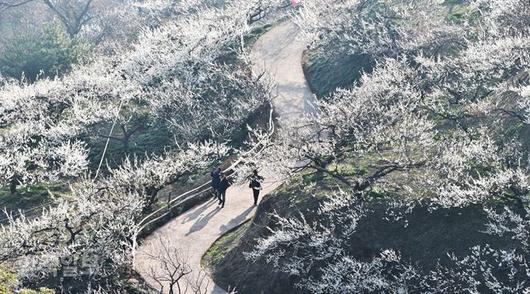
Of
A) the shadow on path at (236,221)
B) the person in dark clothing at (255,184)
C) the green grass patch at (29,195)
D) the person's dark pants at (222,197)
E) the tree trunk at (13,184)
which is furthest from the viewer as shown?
the tree trunk at (13,184)

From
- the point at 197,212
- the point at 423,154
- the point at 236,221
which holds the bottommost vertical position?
the point at 423,154

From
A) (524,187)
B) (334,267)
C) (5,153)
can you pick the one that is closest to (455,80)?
(524,187)

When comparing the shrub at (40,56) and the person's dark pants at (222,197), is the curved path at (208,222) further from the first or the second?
the shrub at (40,56)

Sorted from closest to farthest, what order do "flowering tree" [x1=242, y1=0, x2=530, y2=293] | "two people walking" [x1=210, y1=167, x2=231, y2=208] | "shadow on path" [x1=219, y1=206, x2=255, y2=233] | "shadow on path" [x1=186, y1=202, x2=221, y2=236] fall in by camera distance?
1. "flowering tree" [x1=242, y1=0, x2=530, y2=293]
2. "shadow on path" [x1=219, y1=206, x2=255, y2=233]
3. "shadow on path" [x1=186, y1=202, x2=221, y2=236]
4. "two people walking" [x1=210, y1=167, x2=231, y2=208]

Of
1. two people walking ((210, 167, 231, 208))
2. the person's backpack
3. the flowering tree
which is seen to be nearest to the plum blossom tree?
two people walking ((210, 167, 231, 208))

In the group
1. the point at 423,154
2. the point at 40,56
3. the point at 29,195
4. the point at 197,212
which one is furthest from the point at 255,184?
the point at 40,56

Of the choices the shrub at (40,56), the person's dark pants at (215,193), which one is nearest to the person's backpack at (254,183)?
the person's dark pants at (215,193)

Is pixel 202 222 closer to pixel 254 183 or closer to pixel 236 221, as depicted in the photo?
pixel 236 221

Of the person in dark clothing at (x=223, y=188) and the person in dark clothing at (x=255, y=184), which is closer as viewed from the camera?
the person in dark clothing at (x=255, y=184)

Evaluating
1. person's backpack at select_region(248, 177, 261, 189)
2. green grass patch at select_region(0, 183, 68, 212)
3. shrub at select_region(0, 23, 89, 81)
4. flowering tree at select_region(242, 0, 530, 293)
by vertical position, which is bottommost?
flowering tree at select_region(242, 0, 530, 293)

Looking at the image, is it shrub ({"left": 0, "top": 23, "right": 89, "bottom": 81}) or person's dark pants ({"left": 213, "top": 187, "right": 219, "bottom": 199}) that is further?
shrub ({"left": 0, "top": 23, "right": 89, "bottom": 81})

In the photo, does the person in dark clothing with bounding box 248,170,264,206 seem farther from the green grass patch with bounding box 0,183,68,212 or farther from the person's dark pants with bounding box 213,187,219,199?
the green grass patch with bounding box 0,183,68,212

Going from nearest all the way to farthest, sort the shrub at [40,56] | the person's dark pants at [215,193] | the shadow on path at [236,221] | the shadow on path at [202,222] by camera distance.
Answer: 1. the shadow on path at [236,221]
2. the shadow on path at [202,222]
3. the person's dark pants at [215,193]
4. the shrub at [40,56]

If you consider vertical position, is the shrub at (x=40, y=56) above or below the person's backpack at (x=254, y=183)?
above
